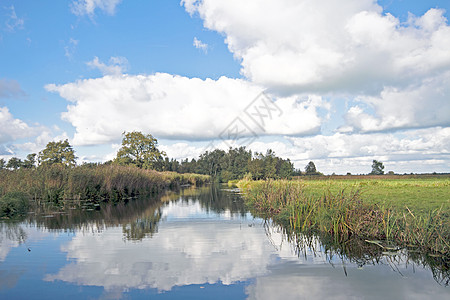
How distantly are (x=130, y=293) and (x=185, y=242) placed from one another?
4.28 metres

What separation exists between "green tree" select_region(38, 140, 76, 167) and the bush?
45174 mm

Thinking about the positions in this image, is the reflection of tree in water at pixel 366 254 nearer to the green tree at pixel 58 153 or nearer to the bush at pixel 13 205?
the bush at pixel 13 205

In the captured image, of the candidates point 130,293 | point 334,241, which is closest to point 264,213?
point 334,241

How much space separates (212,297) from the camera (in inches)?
232

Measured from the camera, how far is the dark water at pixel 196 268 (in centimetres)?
614

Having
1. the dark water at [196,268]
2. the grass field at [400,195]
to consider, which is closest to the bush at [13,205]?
the dark water at [196,268]

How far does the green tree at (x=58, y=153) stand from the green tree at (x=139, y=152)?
10.7 metres

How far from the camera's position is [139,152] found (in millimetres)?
58156

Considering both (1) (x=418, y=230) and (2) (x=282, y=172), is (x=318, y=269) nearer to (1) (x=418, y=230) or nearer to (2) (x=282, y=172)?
(1) (x=418, y=230)

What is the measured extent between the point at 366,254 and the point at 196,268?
4338 millimetres

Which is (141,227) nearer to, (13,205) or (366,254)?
(13,205)

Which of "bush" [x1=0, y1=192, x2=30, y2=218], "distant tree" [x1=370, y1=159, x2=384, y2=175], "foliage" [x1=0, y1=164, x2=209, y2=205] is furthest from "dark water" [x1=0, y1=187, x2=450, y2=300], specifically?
"distant tree" [x1=370, y1=159, x2=384, y2=175]

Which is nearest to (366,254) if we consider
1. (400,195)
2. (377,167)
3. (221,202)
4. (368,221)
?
(368,221)

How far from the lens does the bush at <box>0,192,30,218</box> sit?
1531 centimetres
